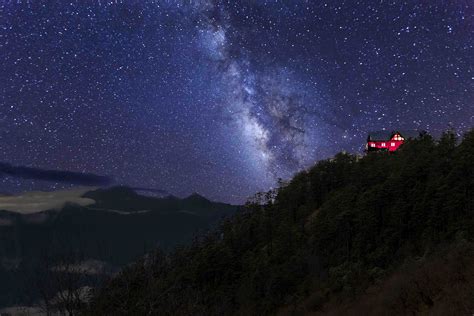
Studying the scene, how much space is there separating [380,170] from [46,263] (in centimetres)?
8217

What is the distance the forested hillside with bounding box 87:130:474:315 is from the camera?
38.2 metres

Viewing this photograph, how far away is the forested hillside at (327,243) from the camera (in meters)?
38.2

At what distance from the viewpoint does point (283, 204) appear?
134 metres

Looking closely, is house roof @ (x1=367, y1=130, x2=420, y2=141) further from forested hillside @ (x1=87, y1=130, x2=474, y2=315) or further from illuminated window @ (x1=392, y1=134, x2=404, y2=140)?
forested hillside @ (x1=87, y1=130, x2=474, y2=315)

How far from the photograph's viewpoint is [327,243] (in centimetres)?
9269

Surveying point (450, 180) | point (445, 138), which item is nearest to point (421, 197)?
point (450, 180)

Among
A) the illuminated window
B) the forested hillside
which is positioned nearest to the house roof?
the illuminated window

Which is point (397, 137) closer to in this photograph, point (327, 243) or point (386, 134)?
point (386, 134)

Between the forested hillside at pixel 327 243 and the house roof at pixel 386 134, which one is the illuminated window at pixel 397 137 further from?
the forested hillside at pixel 327 243

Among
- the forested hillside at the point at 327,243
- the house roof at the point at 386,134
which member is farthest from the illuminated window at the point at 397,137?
the forested hillside at the point at 327,243

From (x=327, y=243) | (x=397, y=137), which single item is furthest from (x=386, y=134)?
(x=327, y=243)

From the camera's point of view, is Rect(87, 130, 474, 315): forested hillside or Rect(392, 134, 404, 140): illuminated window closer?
Rect(87, 130, 474, 315): forested hillside

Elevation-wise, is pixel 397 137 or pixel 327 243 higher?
pixel 397 137

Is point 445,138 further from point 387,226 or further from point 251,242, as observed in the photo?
point 251,242
